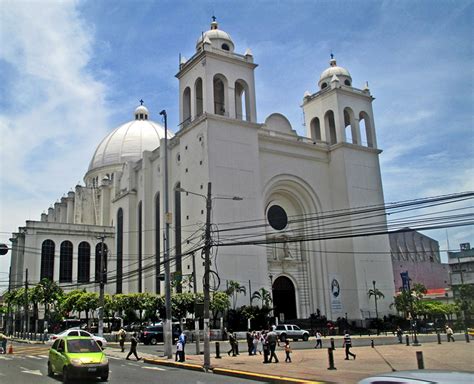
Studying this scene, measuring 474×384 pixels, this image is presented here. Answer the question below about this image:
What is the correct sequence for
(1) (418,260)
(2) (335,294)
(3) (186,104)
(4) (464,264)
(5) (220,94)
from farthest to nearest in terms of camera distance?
(1) (418,260), (4) (464,264), (5) (220,94), (3) (186,104), (2) (335,294)

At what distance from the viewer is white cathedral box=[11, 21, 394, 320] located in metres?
45.3

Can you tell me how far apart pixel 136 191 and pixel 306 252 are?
21.8 meters

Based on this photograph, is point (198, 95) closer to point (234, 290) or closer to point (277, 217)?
point (277, 217)

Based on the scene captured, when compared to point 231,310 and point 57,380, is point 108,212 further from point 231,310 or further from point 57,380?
point 57,380

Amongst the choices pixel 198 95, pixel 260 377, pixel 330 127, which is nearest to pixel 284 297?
pixel 330 127

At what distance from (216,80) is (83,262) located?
30.1 meters

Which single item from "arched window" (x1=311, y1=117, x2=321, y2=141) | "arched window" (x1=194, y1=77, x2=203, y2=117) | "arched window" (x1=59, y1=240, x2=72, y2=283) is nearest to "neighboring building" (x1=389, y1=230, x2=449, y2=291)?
"arched window" (x1=311, y1=117, x2=321, y2=141)

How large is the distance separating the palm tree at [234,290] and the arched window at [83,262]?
28.4m

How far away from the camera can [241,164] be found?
46625 mm

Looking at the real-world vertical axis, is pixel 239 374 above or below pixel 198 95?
below

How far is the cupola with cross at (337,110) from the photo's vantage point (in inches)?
2254

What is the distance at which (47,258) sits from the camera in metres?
63.4

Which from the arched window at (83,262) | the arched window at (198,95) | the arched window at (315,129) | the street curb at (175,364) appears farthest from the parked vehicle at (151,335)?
the arched window at (315,129)

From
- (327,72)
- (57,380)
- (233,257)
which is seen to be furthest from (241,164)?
(57,380)
